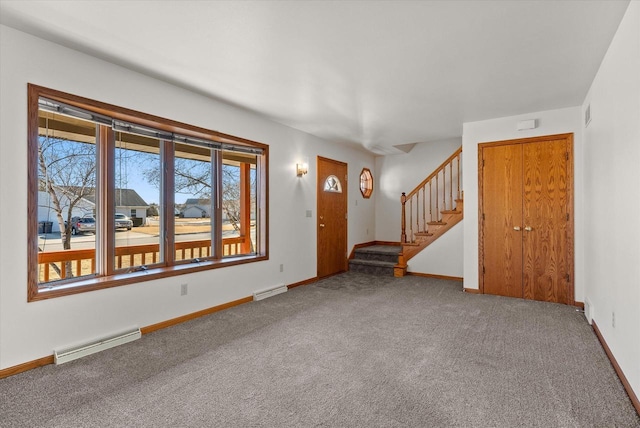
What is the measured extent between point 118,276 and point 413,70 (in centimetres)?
341

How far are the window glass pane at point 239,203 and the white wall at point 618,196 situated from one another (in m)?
3.86

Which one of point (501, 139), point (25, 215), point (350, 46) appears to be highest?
point (350, 46)

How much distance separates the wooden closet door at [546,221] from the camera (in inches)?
168

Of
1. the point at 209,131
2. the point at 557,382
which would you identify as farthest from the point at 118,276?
the point at 557,382

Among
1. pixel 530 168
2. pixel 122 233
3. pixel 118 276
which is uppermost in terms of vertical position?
pixel 530 168

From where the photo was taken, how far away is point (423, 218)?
6.61 meters

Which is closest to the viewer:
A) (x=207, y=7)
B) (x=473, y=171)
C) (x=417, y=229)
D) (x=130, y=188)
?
(x=207, y=7)

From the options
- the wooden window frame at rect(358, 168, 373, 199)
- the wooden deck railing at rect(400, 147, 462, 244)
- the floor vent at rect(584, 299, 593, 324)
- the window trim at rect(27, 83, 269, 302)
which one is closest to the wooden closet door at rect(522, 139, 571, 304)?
the floor vent at rect(584, 299, 593, 324)

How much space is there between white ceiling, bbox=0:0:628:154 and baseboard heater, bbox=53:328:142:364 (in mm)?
2453

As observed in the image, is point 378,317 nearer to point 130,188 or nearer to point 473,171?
point 473,171

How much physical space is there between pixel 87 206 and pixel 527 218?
515cm

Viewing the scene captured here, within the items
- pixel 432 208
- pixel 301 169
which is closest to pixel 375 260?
pixel 432 208

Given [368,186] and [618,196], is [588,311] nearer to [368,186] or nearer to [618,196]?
[618,196]

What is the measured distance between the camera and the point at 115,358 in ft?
8.80
